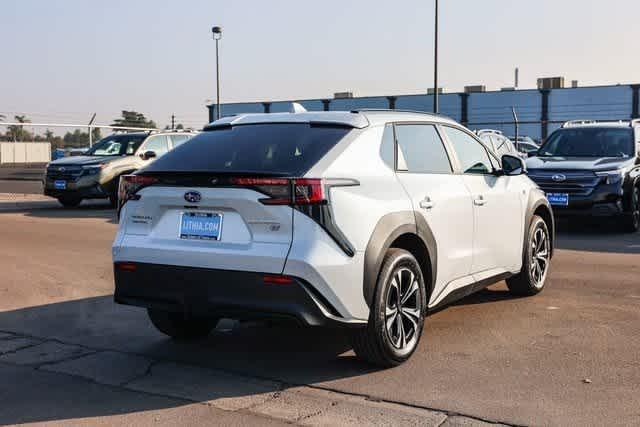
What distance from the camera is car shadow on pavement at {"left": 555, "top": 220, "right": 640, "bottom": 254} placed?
11023 mm

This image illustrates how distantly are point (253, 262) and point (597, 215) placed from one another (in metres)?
8.94

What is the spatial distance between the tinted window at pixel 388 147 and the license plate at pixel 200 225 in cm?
121

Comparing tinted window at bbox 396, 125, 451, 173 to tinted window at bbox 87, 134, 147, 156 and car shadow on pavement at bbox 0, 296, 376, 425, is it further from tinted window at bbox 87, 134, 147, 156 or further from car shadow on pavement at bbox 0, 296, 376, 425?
tinted window at bbox 87, 134, 147, 156

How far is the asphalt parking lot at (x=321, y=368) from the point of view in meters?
4.45

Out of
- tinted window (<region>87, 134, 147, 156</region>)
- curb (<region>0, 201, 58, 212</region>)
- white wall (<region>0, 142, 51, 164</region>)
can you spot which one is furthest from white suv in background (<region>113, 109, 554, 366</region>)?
white wall (<region>0, 142, 51, 164</region>)

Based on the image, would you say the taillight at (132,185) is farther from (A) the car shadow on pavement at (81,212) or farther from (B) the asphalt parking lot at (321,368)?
(A) the car shadow on pavement at (81,212)

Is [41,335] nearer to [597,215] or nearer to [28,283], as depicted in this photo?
[28,283]

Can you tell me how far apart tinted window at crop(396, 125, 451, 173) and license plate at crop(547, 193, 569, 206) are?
22.2 feet

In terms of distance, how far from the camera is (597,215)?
40.8 ft

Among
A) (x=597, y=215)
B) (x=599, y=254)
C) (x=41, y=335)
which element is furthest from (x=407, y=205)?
(x=597, y=215)

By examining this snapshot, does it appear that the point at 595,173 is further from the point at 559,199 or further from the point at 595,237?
the point at 595,237

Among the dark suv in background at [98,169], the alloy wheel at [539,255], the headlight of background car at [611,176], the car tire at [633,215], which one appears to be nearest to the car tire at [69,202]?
the dark suv in background at [98,169]

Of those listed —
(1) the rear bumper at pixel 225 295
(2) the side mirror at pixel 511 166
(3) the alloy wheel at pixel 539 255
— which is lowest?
(3) the alloy wheel at pixel 539 255

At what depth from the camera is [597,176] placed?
12.4 meters
